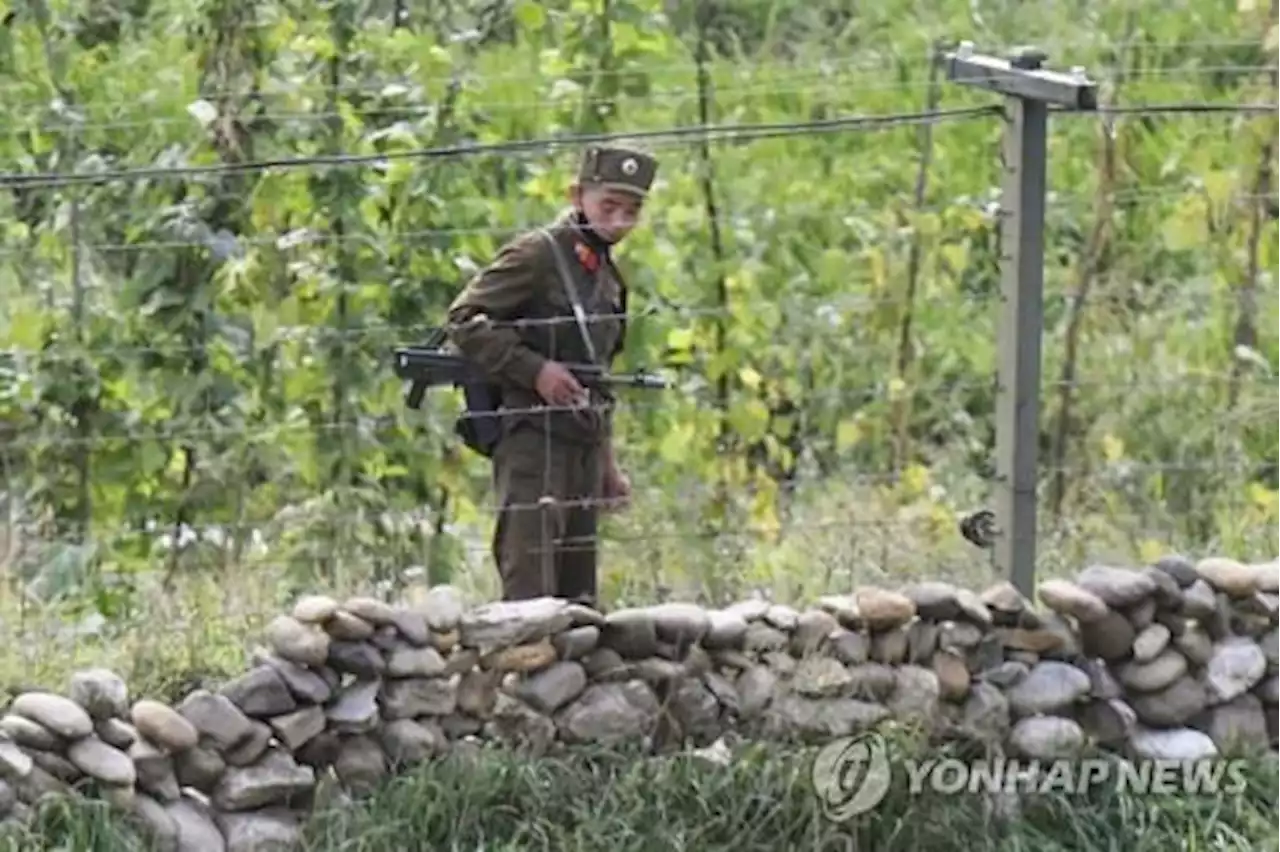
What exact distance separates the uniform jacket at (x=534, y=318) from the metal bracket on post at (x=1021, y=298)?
1014 millimetres

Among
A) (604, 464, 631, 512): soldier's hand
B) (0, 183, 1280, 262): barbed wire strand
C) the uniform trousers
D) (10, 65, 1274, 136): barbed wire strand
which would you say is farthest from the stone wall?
(10, 65, 1274, 136): barbed wire strand

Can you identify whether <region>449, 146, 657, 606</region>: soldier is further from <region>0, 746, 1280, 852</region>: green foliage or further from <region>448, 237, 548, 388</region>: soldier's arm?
<region>0, 746, 1280, 852</region>: green foliage

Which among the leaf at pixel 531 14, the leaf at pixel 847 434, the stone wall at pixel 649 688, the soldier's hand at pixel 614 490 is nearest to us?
the stone wall at pixel 649 688

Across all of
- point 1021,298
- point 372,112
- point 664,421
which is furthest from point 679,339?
point 1021,298

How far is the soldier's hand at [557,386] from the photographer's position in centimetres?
623

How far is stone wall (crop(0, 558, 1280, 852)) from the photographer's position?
567 cm

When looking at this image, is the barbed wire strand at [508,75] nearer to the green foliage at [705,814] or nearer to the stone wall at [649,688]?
the stone wall at [649,688]

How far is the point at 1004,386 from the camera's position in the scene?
639 cm

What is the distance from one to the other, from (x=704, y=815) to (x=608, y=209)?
1.53 metres

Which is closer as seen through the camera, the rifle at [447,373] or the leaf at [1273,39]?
the rifle at [447,373]

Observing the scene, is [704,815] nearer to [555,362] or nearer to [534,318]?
[555,362]

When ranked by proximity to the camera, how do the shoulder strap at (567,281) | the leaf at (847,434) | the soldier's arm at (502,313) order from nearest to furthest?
the soldier's arm at (502,313), the shoulder strap at (567,281), the leaf at (847,434)

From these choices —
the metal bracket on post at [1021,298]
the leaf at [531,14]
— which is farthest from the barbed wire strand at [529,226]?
the leaf at [531,14]

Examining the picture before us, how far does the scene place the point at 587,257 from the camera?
6.38 metres
